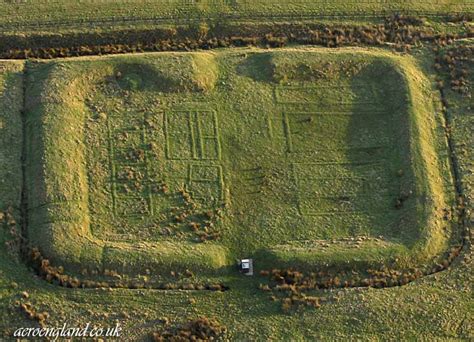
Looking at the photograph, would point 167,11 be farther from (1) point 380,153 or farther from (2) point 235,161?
(1) point 380,153

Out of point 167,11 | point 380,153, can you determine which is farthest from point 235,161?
point 167,11

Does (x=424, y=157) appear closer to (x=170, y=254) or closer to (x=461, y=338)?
(x=461, y=338)

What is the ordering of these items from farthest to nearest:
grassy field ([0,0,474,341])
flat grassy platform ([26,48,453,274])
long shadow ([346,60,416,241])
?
long shadow ([346,60,416,241])
flat grassy platform ([26,48,453,274])
grassy field ([0,0,474,341])

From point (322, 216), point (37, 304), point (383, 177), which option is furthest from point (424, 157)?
point (37, 304)

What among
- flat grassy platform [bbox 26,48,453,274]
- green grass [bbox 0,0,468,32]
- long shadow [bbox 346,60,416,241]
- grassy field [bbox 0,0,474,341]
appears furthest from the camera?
green grass [bbox 0,0,468,32]

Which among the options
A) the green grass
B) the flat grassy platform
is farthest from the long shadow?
the green grass

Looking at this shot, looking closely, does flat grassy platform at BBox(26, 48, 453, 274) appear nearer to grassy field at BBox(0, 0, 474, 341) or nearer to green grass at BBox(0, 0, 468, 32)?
grassy field at BBox(0, 0, 474, 341)

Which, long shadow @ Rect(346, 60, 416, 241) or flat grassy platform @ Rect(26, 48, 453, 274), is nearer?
flat grassy platform @ Rect(26, 48, 453, 274)

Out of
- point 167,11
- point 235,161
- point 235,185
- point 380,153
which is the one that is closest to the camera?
point 235,185
